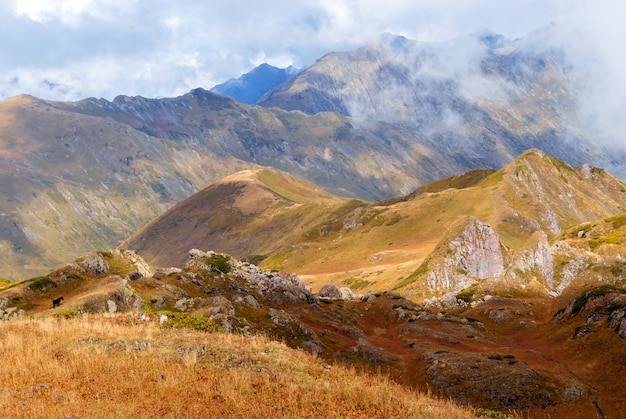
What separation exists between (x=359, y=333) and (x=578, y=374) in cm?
2611

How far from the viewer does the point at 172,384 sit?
14320 mm

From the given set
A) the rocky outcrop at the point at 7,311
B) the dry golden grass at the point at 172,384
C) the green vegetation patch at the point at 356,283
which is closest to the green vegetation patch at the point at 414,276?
the green vegetation patch at the point at 356,283

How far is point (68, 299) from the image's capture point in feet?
153

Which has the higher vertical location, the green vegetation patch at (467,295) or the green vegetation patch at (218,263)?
the green vegetation patch at (218,263)

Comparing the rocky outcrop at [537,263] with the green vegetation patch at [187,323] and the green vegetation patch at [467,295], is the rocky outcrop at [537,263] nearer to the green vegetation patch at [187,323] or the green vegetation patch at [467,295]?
the green vegetation patch at [467,295]

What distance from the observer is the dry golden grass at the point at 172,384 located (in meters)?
12.8

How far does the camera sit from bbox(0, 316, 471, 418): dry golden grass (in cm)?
1284

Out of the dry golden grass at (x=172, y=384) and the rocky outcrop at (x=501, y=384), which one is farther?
the rocky outcrop at (x=501, y=384)

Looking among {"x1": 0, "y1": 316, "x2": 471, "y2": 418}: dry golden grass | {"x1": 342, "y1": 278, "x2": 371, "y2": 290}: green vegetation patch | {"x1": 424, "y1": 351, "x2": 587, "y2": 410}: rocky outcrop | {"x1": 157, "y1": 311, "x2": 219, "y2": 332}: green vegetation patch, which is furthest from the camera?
{"x1": 342, "y1": 278, "x2": 371, "y2": 290}: green vegetation patch

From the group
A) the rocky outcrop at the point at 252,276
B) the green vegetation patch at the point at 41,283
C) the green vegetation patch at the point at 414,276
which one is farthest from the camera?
the green vegetation patch at the point at 414,276

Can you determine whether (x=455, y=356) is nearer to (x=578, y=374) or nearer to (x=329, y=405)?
(x=578, y=374)

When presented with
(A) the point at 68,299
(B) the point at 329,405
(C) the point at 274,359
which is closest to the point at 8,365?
(C) the point at 274,359

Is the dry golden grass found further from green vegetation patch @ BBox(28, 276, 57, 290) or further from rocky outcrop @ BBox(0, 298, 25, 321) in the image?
green vegetation patch @ BBox(28, 276, 57, 290)

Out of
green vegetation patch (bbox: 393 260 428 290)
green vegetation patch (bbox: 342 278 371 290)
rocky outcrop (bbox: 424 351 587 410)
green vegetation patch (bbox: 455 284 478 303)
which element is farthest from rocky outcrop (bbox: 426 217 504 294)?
rocky outcrop (bbox: 424 351 587 410)
